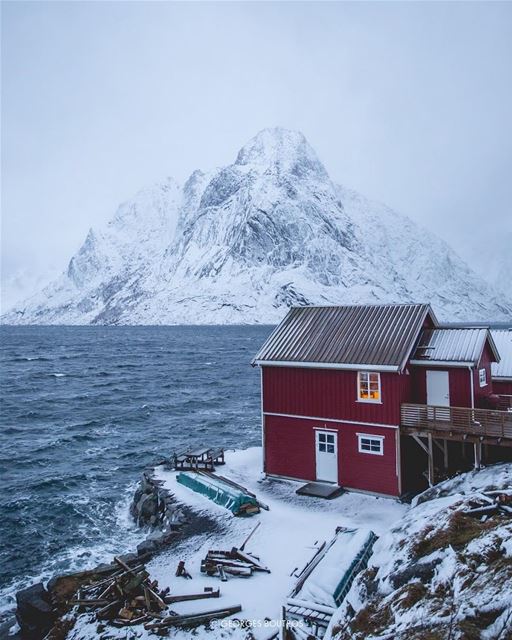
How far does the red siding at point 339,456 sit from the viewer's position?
25.2 metres

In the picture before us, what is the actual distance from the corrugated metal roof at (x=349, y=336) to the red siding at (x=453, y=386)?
1.88 m

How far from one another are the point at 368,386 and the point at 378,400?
84 centimetres

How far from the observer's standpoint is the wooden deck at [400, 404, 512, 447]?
22.8 meters

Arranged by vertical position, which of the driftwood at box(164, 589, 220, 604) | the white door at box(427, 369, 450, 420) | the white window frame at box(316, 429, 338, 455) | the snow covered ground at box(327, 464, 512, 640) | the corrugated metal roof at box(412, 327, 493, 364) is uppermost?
the corrugated metal roof at box(412, 327, 493, 364)

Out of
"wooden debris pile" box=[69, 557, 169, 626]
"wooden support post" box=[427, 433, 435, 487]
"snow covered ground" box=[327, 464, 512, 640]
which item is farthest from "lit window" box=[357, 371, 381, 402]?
"wooden debris pile" box=[69, 557, 169, 626]

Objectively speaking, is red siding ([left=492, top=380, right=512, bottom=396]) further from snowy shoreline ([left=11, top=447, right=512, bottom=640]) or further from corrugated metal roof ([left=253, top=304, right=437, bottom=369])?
snowy shoreline ([left=11, top=447, right=512, bottom=640])

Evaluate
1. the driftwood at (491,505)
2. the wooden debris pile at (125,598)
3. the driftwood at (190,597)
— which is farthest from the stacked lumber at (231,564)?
the driftwood at (491,505)

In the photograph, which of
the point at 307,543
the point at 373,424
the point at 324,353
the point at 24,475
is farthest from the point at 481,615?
the point at 24,475

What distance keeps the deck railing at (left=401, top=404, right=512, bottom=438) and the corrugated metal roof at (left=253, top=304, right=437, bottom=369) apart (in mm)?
2464

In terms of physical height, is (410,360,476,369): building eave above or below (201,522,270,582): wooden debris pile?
above

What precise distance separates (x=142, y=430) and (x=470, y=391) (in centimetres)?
3376

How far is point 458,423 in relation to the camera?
23734 millimetres

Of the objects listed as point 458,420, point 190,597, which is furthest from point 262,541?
point 458,420

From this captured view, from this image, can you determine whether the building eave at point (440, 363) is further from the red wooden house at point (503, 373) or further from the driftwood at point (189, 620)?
the driftwood at point (189, 620)
